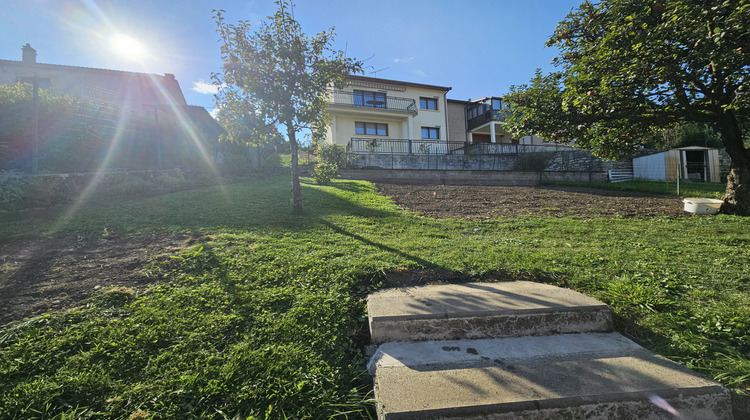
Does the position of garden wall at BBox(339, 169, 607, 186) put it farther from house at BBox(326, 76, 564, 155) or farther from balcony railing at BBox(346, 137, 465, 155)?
house at BBox(326, 76, 564, 155)

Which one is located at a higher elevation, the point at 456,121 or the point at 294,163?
the point at 456,121

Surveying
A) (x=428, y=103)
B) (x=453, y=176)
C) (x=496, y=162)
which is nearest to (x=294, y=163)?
(x=453, y=176)

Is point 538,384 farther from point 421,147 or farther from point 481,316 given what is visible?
point 421,147

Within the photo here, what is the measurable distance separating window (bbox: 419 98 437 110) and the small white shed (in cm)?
1383

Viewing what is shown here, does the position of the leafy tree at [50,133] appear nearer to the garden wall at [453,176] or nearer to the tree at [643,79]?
the garden wall at [453,176]

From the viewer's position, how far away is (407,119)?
70.5 feet

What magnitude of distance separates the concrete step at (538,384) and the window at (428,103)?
2304cm

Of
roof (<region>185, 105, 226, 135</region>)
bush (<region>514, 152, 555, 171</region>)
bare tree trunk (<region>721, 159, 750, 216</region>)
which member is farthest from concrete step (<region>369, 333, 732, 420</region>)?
roof (<region>185, 105, 226, 135</region>)

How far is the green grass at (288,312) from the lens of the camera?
5.46 feet

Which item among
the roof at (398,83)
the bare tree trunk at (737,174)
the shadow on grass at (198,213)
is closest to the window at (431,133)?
the roof at (398,83)

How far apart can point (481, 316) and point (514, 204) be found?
7.21 m

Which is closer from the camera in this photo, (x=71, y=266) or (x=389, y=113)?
(x=71, y=266)

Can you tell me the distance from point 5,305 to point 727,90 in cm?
1124

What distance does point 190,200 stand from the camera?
23.7ft
